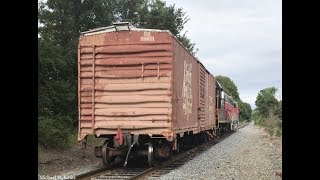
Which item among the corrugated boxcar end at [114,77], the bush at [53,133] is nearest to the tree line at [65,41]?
the bush at [53,133]

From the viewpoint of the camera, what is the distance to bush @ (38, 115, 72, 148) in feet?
39.4

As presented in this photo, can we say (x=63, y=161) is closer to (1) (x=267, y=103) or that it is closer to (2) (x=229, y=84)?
(1) (x=267, y=103)

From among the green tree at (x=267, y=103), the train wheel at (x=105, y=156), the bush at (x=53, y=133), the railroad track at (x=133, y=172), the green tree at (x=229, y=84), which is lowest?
the railroad track at (x=133, y=172)

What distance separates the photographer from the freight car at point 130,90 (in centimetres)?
952

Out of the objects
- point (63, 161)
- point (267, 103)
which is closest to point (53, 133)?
point (63, 161)

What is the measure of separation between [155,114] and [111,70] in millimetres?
1556

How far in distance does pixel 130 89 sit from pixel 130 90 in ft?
0.08

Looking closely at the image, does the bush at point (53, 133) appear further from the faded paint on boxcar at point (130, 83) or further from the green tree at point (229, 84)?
the green tree at point (229, 84)

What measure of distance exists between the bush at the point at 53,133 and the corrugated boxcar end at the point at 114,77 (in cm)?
242

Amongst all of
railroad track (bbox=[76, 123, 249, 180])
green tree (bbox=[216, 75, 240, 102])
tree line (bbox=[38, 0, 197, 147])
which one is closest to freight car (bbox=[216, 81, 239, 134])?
tree line (bbox=[38, 0, 197, 147])

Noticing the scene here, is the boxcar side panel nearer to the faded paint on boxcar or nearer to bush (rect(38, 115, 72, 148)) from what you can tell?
the faded paint on boxcar

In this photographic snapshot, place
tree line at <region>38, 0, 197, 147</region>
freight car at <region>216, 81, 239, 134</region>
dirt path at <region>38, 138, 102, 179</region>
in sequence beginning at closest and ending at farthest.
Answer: dirt path at <region>38, 138, 102, 179</region>, tree line at <region>38, 0, 197, 147</region>, freight car at <region>216, 81, 239, 134</region>

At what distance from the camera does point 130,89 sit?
9.72 m
